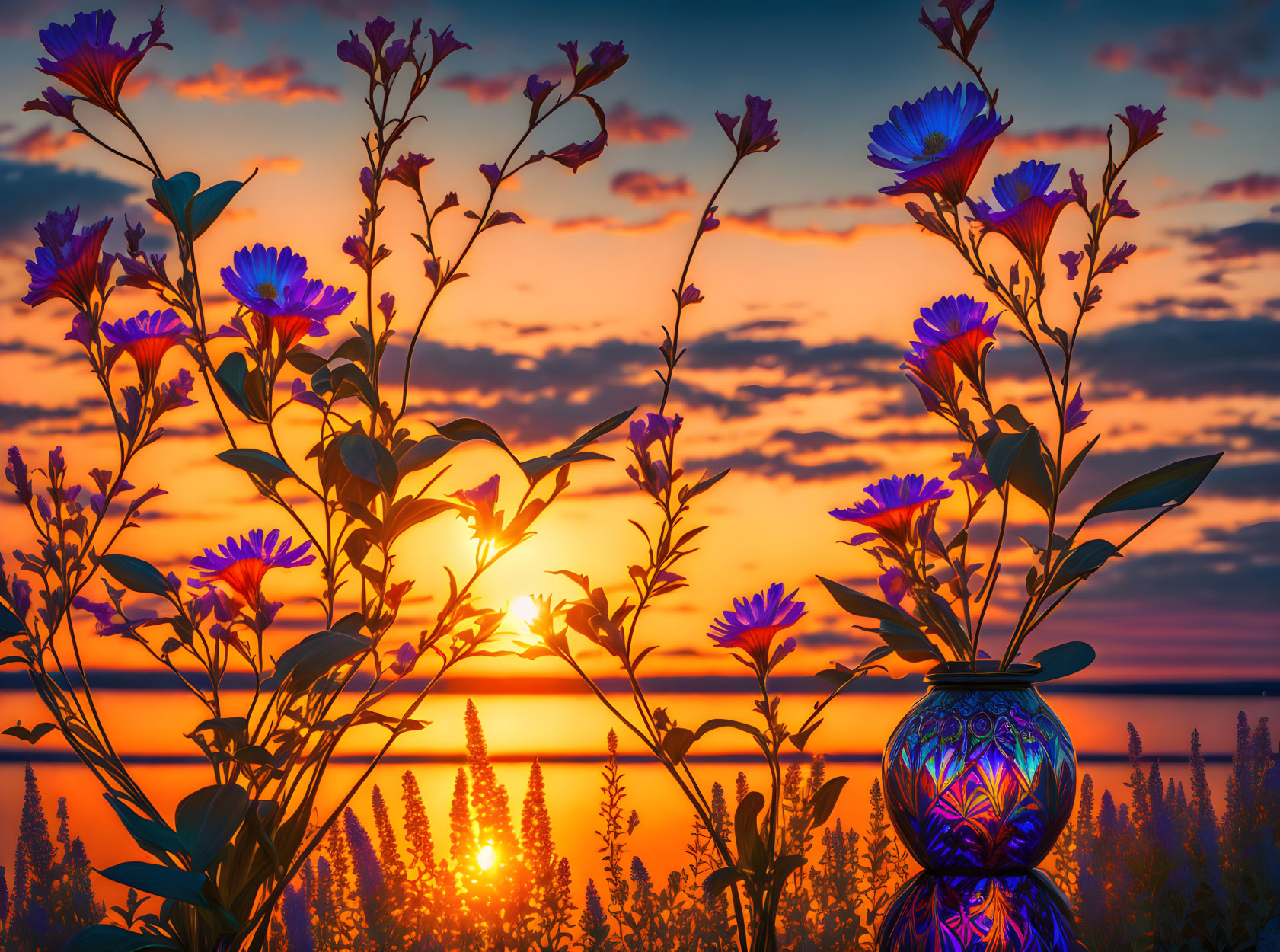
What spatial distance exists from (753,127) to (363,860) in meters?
1.51

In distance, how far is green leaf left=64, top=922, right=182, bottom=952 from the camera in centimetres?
124

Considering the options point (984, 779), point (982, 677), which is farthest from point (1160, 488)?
point (984, 779)

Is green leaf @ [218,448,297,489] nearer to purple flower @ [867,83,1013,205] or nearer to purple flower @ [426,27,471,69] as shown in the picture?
purple flower @ [426,27,471,69]

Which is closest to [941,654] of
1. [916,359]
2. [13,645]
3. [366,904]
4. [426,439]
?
[916,359]

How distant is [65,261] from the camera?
4.34 feet

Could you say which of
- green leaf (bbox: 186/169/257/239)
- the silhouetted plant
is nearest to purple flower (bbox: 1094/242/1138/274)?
green leaf (bbox: 186/169/257/239)

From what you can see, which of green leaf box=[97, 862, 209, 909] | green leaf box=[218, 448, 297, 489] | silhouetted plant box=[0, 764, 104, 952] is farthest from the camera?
silhouetted plant box=[0, 764, 104, 952]

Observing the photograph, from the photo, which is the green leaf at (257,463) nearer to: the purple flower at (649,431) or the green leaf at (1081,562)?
the purple flower at (649,431)

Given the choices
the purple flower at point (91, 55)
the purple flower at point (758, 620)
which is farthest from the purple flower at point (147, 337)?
the purple flower at point (758, 620)

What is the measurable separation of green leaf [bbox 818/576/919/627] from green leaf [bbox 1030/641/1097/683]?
0.20 meters

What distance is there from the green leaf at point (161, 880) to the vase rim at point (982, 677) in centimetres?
104

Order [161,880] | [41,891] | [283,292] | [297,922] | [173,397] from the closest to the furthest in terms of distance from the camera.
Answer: [161,880]
[283,292]
[173,397]
[297,922]
[41,891]

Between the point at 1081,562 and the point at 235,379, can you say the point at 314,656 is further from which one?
the point at 1081,562

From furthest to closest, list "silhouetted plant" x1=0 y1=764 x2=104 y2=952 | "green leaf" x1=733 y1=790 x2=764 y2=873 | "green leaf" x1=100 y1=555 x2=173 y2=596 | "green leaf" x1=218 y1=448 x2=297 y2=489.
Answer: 1. "silhouetted plant" x1=0 y1=764 x2=104 y2=952
2. "green leaf" x1=733 y1=790 x2=764 y2=873
3. "green leaf" x1=100 y1=555 x2=173 y2=596
4. "green leaf" x1=218 y1=448 x2=297 y2=489
